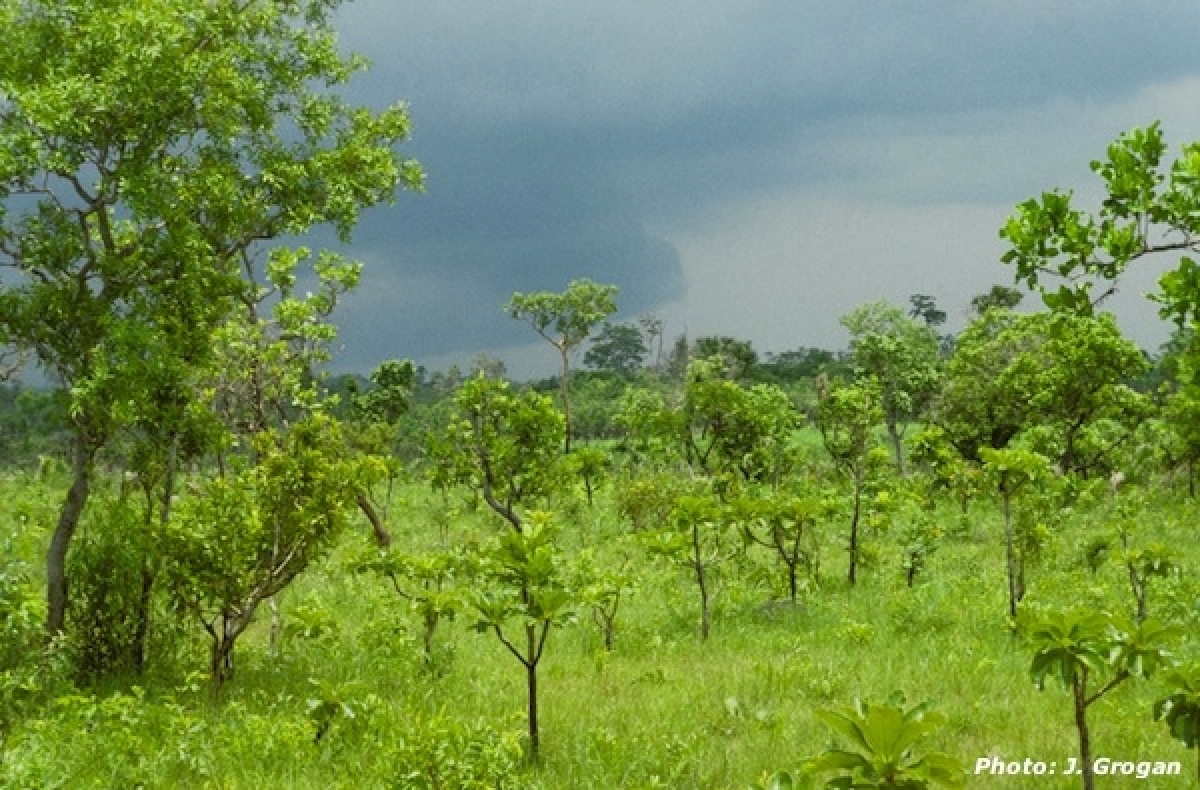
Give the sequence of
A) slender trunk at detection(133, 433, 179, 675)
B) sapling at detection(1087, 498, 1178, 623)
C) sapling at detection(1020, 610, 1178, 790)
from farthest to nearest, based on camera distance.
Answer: sapling at detection(1087, 498, 1178, 623)
slender trunk at detection(133, 433, 179, 675)
sapling at detection(1020, 610, 1178, 790)

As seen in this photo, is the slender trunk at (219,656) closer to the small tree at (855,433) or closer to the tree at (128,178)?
the tree at (128,178)

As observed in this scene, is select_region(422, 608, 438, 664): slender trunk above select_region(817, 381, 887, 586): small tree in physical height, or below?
below

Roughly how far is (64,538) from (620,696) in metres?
6.38

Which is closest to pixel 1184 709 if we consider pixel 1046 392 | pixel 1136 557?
pixel 1136 557

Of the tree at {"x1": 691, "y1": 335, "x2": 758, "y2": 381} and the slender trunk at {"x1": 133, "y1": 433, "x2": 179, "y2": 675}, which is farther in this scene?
the tree at {"x1": 691, "y1": 335, "x2": 758, "y2": 381}

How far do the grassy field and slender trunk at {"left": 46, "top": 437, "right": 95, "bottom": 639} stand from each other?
0.62 meters

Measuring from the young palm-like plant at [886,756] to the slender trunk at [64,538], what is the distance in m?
9.19

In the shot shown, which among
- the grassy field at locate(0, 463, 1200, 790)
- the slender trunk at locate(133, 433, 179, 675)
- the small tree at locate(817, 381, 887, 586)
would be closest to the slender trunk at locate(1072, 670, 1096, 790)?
the grassy field at locate(0, 463, 1200, 790)

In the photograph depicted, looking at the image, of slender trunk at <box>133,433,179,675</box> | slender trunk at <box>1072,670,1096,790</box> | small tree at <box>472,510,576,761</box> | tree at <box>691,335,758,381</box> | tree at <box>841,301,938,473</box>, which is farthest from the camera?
tree at <box>691,335,758,381</box>

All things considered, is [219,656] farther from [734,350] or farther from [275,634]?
[734,350]

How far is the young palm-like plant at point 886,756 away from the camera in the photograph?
13.6ft

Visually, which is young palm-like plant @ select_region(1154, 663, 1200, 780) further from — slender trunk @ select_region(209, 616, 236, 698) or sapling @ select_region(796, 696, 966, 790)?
slender trunk @ select_region(209, 616, 236, 698)

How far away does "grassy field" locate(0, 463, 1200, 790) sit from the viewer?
779 centimetres

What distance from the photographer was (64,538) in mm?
10953
